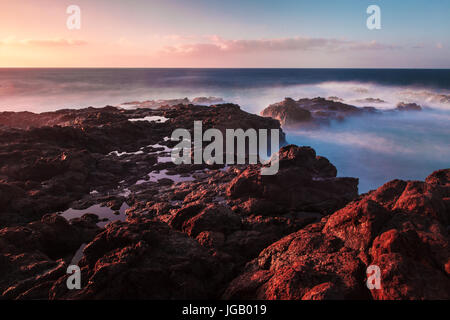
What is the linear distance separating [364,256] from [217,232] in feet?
12.1

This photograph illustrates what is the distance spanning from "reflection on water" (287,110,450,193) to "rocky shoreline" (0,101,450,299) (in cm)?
1077

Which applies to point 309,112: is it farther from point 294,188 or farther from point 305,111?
point 294,188

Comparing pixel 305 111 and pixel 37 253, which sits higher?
pixel 305 111

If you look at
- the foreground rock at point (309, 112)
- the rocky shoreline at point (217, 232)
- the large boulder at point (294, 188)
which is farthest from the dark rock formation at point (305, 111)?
the large boulder at point (294, 188)

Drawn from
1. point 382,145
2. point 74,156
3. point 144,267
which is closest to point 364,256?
point 144,267

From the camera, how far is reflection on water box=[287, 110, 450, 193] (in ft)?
65.7

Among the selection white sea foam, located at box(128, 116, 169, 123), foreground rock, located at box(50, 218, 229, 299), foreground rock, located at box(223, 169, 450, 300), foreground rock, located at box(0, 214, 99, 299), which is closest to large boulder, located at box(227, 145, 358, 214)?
foreground rock, located at box(223, 169, 450, 300)

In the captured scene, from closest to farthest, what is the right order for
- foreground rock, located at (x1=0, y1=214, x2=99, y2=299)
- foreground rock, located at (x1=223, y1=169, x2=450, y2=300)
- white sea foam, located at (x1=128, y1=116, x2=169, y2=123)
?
foreground rock, located at (x1=223, y1=169, x2=450, y2=300) < foreground rock, located at (x1=0, y1=214, x2=99, y2=299) < white sea foam, located at (x1=128, y1=116, x2=169, y2=123)

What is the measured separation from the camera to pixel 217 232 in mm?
7203

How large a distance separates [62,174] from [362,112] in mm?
39313

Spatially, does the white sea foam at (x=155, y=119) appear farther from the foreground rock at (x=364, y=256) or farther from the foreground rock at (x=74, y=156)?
the foreground rock at (x=364, y=256)

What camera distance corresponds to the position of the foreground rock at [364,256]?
13.3 ft

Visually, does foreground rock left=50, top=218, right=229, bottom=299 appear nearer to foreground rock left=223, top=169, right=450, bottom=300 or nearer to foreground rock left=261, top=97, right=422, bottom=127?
foreground rock left=223, top=169, right=450, bottom=300

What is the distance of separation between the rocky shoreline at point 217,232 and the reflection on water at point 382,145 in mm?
10768
